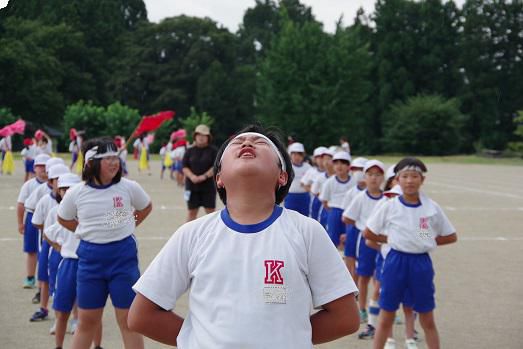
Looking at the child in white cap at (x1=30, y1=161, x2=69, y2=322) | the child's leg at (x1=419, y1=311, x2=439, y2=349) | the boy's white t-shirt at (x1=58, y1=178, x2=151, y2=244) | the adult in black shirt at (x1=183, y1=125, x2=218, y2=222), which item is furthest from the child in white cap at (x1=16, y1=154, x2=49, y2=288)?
the child's leg at (x1=419, y1=311, x2=439, y2=349)

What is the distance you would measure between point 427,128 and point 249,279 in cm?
5839

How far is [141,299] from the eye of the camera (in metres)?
2.41

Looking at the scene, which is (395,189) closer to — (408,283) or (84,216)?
(408,283)

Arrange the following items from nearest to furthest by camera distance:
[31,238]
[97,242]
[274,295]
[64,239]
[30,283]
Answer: [274,295] → [97,242] → [64,239] → [31,238] → [30,283]

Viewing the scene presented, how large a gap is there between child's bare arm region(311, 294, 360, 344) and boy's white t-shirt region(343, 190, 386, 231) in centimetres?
484

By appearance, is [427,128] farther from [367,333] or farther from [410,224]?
[410,224]

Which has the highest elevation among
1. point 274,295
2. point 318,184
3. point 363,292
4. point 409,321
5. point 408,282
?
point 274,295

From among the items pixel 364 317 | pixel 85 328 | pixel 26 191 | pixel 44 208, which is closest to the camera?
pixel 85 328

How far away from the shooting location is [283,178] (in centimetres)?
260

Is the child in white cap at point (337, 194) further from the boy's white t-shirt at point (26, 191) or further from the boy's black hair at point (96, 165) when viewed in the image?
the boy's black hair at point (96, 165)

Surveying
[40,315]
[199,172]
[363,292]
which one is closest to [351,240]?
[363,292]

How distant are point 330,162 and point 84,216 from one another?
6.26 metres

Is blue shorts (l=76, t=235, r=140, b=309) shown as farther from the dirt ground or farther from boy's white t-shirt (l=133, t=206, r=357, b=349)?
boy's white t-shirt (l=133, t=206, r=357, b=349)

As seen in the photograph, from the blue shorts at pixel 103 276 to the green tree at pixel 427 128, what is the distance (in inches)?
2185
